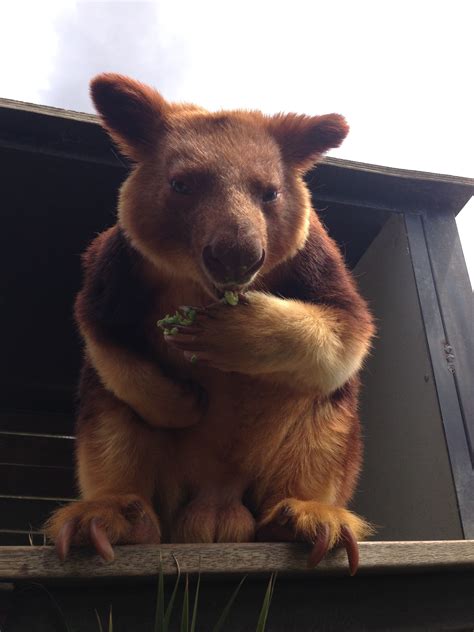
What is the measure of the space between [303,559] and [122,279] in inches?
44.4

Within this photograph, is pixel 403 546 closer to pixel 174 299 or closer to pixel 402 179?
pixel 174 299

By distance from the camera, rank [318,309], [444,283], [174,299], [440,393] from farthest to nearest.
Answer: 1. [444,283]
2. [440,393]
3. [174,299]
4. [318,309]

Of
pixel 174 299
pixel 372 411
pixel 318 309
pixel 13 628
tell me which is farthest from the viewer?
pixel 372 411

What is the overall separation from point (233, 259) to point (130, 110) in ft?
2.97

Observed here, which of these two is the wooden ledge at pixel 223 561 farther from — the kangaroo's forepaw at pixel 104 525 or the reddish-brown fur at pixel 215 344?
the reddish-brown fur at pixel 215 344

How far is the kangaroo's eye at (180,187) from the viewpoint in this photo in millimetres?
1968

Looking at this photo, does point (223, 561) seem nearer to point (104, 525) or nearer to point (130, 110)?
point (104, 525)

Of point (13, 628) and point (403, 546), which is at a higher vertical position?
point (403, 546)

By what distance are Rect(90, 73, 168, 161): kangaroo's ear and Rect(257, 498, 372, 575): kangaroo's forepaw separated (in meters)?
1.33

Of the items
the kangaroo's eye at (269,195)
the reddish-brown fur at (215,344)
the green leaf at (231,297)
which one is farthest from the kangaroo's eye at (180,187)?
the green leaf at (231,297)

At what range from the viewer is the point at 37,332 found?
4.40 meters

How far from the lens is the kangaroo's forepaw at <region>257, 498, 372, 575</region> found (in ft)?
5.36

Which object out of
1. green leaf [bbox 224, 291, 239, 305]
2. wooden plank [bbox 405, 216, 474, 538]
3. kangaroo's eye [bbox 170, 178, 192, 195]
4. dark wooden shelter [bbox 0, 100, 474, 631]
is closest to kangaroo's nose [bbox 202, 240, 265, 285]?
green leaf [bbox 224, 291, 239, 305]

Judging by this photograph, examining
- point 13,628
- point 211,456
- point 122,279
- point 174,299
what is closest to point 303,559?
point 211,456
